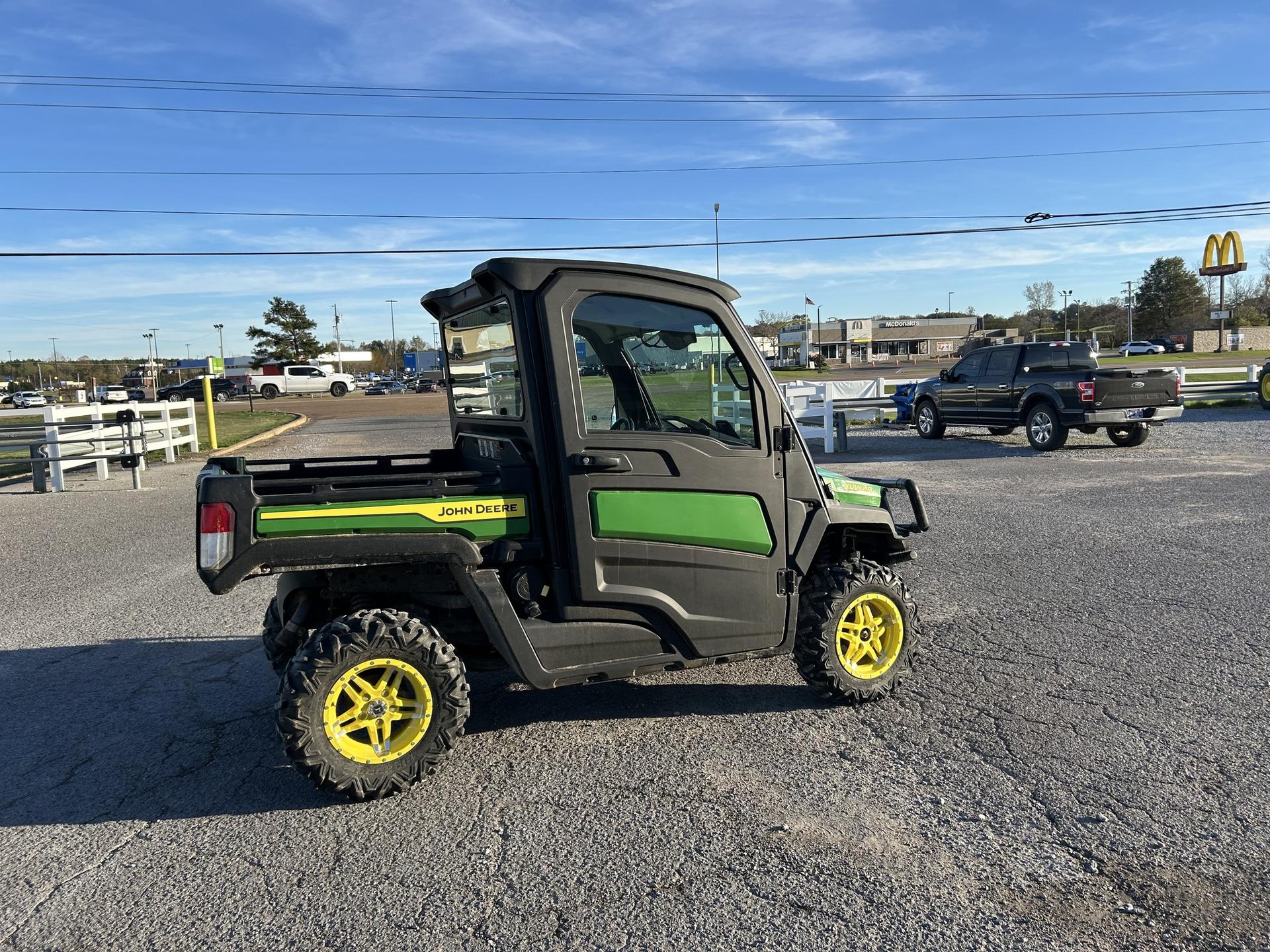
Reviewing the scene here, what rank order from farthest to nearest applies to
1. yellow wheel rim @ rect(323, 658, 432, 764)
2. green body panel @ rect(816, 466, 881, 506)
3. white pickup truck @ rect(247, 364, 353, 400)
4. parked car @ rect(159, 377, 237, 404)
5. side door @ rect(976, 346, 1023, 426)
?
white pickup truck @ rect(247, 364, 353, 400) → parked car @ rect(159, 377, 237, 404) → side door @ rect(976, 346, 1023, 426) → green body panel @ rect(816, 466, 881, 506) → yellow wheel rim @ rect(323, 658, 432, 764)

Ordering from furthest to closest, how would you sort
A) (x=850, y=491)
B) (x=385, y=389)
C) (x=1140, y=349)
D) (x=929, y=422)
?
(x=1140, y=349)
(x=385, y=389)
(x=929, y=422)
(x=850, y=491)

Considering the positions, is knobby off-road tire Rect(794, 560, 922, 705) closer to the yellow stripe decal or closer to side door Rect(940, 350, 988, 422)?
the yellow stripe decal

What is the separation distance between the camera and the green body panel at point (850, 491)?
474 cm

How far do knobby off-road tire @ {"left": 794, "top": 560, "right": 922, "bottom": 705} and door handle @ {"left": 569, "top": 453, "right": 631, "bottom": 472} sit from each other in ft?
4.14

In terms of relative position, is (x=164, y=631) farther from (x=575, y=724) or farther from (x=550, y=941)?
(x=550, y=941)

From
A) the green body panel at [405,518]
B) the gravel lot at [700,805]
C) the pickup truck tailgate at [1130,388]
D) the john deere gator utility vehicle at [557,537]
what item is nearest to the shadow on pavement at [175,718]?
the gravel lot at [700,805]

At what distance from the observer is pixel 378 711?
377 cm

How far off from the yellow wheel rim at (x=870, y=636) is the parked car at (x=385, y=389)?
203 feet

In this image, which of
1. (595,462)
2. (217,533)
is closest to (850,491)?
(595,462)

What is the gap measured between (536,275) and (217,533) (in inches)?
63.6

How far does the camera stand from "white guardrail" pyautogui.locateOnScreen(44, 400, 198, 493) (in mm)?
13969

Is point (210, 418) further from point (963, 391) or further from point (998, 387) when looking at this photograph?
point (998, 387)

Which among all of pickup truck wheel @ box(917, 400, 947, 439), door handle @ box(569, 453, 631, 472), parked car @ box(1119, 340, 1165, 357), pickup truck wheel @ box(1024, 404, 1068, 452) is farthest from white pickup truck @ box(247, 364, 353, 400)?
parked car @ box(1119, 340, 1165, 357)

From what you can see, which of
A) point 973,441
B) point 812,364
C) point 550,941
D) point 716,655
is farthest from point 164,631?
point 812,364
